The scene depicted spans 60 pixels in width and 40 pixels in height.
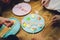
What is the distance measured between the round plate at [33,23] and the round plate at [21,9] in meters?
0.05

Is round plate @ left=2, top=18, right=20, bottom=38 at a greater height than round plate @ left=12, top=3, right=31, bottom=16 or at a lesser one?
lesser

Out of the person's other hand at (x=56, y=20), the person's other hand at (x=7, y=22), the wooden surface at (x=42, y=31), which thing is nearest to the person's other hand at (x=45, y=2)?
the wooden surface at (x=42, y=31)

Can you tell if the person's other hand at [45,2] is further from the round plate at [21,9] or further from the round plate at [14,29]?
the round plate at [14,29]

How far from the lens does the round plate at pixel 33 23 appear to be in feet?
3.68

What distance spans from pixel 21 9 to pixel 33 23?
18 cm

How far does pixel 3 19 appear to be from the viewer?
1.14 m

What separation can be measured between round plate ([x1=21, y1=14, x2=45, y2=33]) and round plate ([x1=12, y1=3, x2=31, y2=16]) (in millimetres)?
53

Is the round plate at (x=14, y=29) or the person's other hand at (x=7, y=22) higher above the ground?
the person's other hand at (x=7, y=22)

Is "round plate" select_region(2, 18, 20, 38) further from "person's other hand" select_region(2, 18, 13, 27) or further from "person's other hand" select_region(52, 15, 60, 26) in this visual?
"person's other hand" select_region(52, 15, 60, 26)

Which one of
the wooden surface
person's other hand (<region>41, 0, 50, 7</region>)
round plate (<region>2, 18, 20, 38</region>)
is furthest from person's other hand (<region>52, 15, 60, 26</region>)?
round plate (<region>2, 18, 20, 38</region>)

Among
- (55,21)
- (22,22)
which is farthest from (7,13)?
(55,21)

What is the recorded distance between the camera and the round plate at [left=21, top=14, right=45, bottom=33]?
1.12 metres

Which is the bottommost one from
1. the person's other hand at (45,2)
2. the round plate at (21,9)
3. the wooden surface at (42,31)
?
the wooden surface at (42,31)

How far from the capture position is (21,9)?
1248 millimetres
